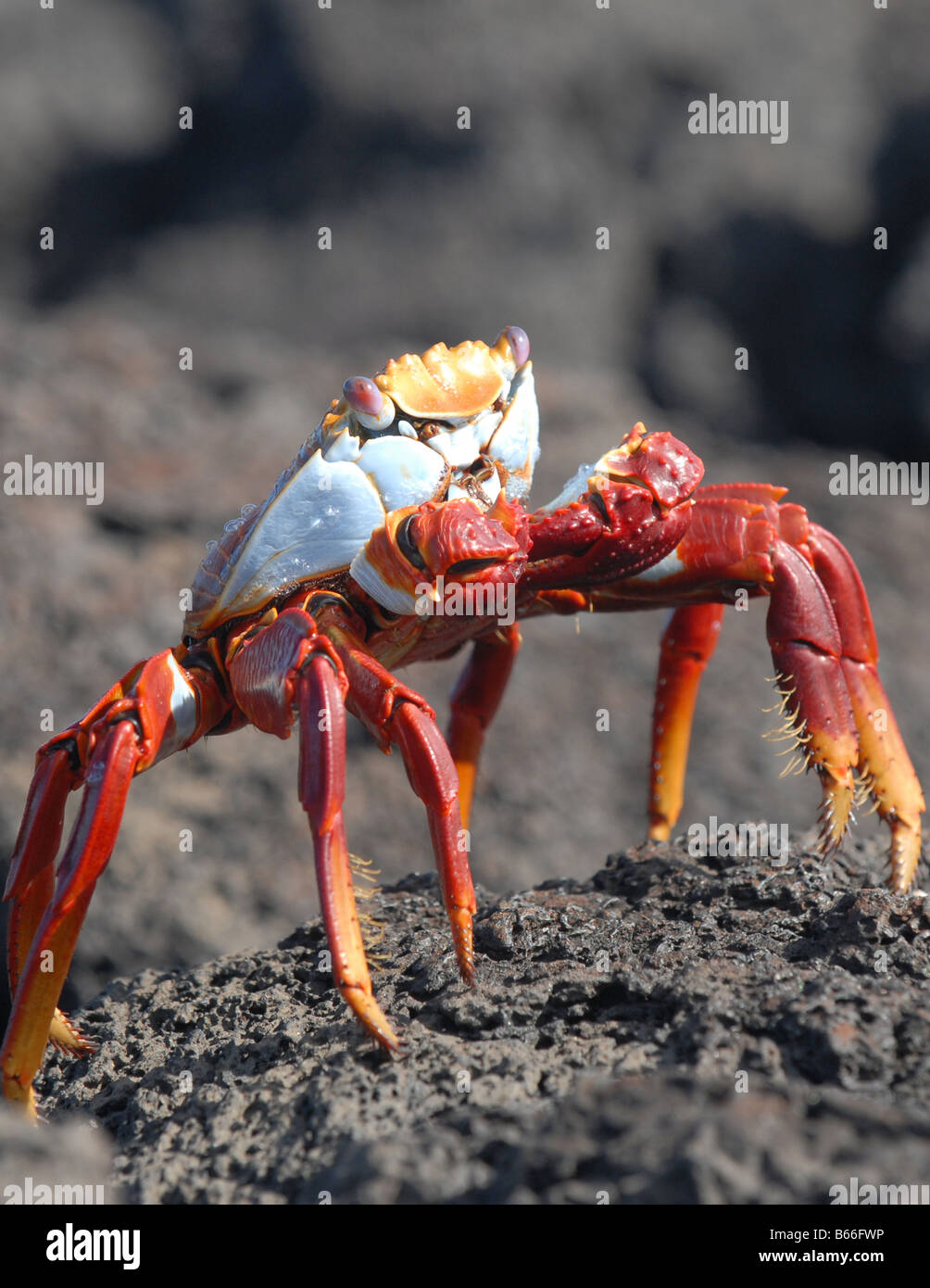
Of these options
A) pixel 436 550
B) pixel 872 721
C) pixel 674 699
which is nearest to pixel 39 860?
pixel 436 550

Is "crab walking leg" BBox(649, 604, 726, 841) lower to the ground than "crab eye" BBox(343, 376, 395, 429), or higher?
lower

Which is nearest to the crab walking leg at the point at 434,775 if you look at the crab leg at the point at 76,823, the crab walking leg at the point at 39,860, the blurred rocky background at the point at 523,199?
the crab leg at the point at 76,823

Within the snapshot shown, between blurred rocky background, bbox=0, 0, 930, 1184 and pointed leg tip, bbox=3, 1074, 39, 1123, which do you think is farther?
blurred rocky background, bbox=0, 0, 930, 1184

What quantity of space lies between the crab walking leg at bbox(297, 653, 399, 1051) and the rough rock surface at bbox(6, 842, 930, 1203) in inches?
4.9

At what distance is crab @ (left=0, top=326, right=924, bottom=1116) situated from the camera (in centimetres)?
237

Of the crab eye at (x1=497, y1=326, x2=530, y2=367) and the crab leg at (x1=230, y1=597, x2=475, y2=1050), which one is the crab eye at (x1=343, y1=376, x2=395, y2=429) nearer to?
the crab eye at (x1=497, y1=326, x2=530, y2=367)

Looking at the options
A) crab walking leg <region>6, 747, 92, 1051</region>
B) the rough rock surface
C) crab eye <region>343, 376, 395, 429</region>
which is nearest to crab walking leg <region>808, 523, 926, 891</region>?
the rough rock surface

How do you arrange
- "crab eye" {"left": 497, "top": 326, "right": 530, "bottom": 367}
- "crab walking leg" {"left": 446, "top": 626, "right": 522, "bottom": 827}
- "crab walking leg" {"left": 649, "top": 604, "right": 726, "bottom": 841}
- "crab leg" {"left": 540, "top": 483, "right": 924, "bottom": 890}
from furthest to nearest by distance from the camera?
"crab walking leg" {"left": 446, "top": 626, "right": 522, "bottom": 827} → "crab walking leg" {"left": 649, "top": 604, "right": 726, "bottom": 841} → "crab eye" {"left": 497, "top": 326, "right": 530, "bottom": 367} → "crab leg" {"left": 540, "top": 483, "right": 924, "bottom": 890}

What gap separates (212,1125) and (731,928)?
48.1 inches

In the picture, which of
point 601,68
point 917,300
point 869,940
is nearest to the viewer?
point 869,940

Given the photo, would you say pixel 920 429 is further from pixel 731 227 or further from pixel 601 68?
pixel 601 68
